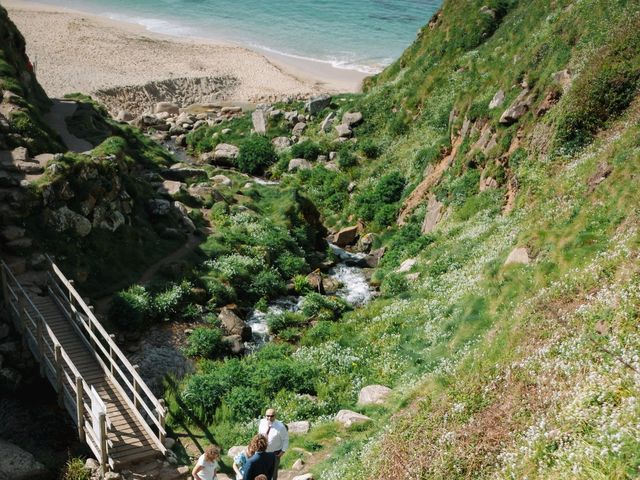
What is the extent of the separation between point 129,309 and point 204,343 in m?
3.33

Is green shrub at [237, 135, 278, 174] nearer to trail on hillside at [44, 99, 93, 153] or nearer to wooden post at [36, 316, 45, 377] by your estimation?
trail on hillside at [44, 99, 93, 153]

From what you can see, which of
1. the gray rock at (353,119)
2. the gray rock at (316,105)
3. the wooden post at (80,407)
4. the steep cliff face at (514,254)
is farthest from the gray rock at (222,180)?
the wooden post at (80,407)

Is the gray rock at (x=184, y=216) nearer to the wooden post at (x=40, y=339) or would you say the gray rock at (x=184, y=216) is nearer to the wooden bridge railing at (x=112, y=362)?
the wooden bridge railing at (x=112, y=362)

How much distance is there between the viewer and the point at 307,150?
4831 centimetres

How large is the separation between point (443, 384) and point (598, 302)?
4500mm

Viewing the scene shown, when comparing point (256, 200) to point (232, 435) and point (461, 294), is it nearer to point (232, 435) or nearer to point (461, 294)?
point (461, 294)

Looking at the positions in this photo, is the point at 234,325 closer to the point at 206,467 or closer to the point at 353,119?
the point at 206,467

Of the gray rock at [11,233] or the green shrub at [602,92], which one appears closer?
the gray rock at [11,233]

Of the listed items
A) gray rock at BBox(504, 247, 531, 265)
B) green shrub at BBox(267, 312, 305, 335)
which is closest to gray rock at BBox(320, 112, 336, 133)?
green shrub at BBox(267, 312, 305, 335)

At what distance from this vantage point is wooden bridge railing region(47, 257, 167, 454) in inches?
659

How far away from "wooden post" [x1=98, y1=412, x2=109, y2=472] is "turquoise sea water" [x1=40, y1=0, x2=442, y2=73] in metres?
72.5

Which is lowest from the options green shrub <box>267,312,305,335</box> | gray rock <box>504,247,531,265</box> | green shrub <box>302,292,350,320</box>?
green shrub <box>267,312,305,335</box>

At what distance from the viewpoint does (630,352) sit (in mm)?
11336

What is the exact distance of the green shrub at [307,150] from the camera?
158 feet
